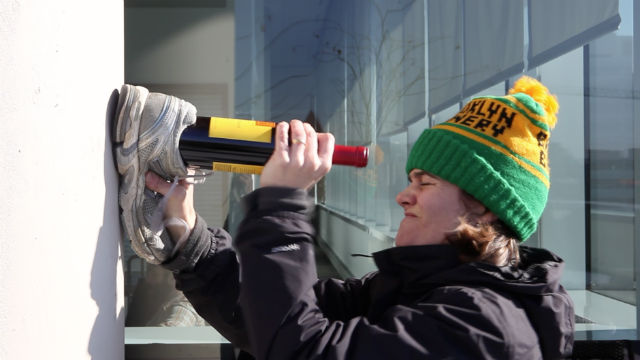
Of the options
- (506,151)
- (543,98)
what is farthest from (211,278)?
(543,98)

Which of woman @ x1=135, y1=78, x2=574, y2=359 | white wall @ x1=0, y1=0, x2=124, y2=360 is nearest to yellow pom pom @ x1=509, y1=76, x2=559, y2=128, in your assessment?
woman @ x1=135, y1=78, x2=574, y2=359

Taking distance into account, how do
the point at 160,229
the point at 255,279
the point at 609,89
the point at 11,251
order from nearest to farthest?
the point at 11,251 < the point at 255,279 < the point at 160,229 < the point at 609,89

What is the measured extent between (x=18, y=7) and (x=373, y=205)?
12.6ft

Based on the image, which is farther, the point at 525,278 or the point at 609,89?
the point at 609,89

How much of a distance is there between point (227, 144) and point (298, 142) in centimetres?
12

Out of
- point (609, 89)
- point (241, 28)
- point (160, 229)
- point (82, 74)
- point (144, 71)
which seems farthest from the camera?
point (241, 28)

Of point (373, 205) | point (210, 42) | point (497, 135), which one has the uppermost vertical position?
point (210, 42)

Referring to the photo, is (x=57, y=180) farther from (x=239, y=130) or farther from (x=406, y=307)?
(x=406, y=307)

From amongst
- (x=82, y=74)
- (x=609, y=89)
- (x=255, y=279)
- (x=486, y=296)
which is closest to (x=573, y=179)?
(x=609, y=89)

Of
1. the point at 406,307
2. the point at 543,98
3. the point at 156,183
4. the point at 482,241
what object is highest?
the point at 543,98

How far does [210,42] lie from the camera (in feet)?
7.88

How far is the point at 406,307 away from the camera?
0.89 metres

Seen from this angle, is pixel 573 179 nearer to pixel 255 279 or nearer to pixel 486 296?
pixel 486 296

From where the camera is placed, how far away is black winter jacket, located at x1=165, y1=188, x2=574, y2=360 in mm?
802
